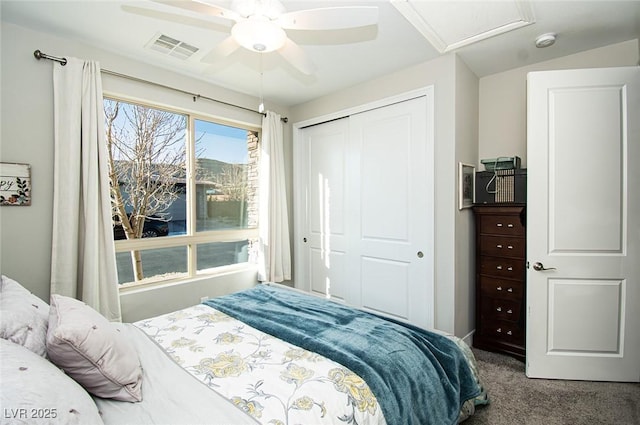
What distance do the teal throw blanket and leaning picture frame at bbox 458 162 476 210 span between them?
1.40 meters

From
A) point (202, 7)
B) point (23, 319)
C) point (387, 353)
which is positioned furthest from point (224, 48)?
point (387, 353)

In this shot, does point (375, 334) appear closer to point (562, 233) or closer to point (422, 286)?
point (422, 286)

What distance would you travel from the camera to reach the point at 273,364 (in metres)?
1.37

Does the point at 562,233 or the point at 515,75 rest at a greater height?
the point at 515,75

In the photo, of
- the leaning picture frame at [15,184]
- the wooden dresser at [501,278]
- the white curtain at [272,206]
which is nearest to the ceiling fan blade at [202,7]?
the leaning picture frame at [15,184]

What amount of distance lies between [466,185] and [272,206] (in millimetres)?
2101

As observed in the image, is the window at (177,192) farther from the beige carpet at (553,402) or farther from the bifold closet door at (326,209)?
the beige carpet at (553,402)

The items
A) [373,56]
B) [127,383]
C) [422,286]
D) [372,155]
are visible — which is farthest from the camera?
[372,155]

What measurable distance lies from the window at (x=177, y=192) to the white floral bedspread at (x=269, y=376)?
138 cm

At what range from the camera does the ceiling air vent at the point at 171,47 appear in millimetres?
2370

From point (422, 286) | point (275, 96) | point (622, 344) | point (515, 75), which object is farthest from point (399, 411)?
point (275, 96)

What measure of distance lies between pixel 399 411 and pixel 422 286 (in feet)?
5.69

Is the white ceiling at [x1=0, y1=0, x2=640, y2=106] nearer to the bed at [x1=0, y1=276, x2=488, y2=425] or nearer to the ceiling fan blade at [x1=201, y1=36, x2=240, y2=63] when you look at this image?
the ceiling fan blade at [x1=201, y1=36, x2=240, y2=63]

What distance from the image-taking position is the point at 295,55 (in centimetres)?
182
